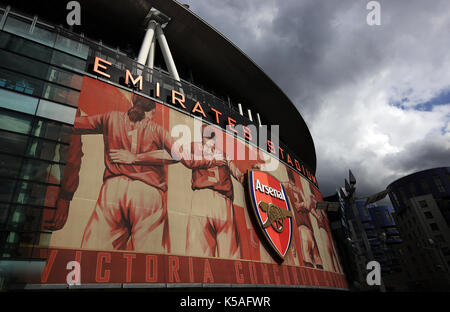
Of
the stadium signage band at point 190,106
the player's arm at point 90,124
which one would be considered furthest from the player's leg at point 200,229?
the stadium signage band at point 190,106

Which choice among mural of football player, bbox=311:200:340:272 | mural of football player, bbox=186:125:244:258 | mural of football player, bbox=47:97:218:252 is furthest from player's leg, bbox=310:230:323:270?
mural of football player, bbox=47:97:218:252

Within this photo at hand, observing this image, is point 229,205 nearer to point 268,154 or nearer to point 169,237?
point 169,237

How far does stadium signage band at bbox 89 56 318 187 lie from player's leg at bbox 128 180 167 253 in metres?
6.39

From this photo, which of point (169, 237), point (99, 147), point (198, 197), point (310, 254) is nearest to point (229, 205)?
point (198, 197)

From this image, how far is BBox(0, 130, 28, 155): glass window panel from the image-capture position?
7855mm

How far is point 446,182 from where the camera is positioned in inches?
2689

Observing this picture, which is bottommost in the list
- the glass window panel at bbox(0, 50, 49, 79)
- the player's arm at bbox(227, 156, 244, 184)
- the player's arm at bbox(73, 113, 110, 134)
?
the player's arm at bbox(227, 156, 244, 184)

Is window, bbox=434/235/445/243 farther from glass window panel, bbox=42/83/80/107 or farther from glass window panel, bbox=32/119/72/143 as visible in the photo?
glass window panel, bbox=42/83/80/107

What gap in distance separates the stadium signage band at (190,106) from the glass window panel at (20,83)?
419 centimetres

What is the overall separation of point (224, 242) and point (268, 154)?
10520 mm

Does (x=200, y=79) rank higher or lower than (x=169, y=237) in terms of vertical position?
higher

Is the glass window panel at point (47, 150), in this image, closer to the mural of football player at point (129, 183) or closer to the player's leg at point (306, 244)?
the mural of football player at point (129, 183)

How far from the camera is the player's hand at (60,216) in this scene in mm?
8648

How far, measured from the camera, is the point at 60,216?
9.02 m
